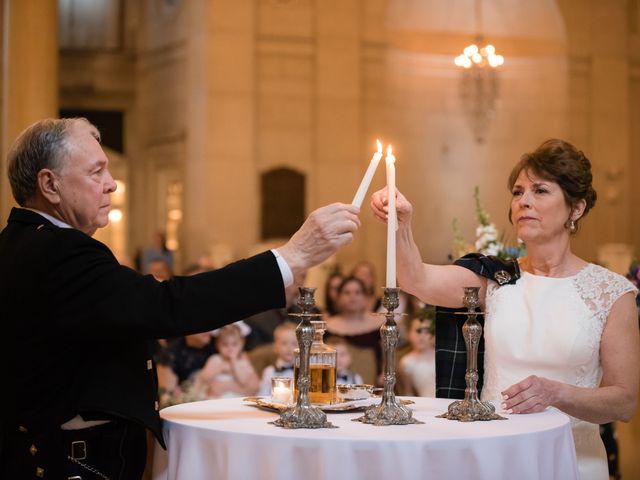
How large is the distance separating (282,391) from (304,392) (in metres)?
0.44

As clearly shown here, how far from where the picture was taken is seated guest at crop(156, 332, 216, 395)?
841cm

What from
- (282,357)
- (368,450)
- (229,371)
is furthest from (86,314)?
(229,371)

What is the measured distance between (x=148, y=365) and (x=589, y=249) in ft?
59.8

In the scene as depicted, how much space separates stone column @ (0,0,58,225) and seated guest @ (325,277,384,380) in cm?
480

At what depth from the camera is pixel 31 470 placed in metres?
2.94

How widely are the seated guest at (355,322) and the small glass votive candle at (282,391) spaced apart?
19.5ft

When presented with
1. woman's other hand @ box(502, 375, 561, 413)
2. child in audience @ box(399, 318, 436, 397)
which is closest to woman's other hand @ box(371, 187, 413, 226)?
woman's other hand @ box(502, 375, 561, 413)

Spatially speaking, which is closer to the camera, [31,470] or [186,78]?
[31,470]

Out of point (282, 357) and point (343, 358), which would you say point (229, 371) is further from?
point (343, 358)

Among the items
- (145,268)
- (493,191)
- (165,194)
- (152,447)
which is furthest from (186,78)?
(152,447)

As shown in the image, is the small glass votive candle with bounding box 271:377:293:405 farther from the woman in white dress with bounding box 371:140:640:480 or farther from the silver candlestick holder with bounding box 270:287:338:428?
the woman in white dress with bounding box 371:140:640:480

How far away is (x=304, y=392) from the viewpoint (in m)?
3.05

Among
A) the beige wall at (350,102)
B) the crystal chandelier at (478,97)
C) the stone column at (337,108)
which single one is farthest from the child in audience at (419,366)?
the crystal chandelier at (478,97)

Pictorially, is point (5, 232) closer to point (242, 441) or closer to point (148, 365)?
point (148, 365)
